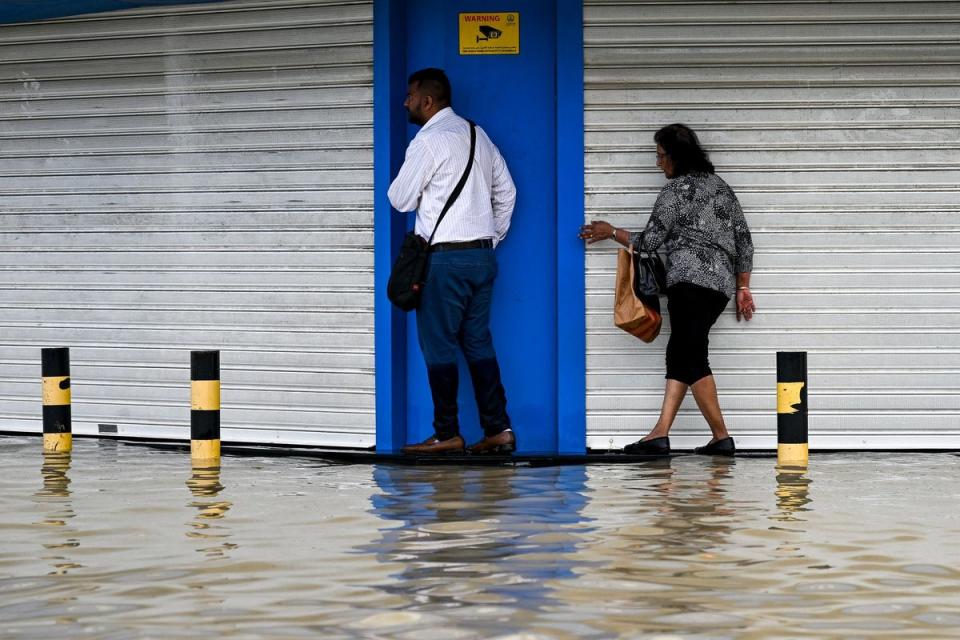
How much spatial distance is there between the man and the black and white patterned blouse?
1.00 m

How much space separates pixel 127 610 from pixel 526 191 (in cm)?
536

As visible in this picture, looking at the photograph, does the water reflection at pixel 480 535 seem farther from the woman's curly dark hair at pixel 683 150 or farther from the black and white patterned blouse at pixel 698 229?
the woman's curly dark hair at pixel 683 150

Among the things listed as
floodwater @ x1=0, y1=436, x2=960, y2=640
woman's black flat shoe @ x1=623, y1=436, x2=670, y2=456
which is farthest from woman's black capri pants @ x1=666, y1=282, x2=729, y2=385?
floodwater @ x1=0, y1=436, x2=960, y2=640

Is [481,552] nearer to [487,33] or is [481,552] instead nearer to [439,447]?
[439,447]

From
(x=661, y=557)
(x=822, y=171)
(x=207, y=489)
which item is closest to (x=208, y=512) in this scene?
(x=207, y=489)

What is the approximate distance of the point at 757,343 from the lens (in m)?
9.45

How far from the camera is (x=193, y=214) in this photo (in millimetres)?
10117

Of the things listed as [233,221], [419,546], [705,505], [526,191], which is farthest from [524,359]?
[419,546]

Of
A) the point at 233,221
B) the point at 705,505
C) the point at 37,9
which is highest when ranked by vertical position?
the point at 37,9

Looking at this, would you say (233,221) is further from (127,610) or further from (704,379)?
(127,610)

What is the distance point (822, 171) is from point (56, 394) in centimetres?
470

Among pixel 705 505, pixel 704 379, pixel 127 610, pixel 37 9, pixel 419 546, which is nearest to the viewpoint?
pixel 127 610

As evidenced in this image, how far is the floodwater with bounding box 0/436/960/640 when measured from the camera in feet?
15.1

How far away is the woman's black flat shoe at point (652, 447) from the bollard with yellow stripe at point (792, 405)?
41.6 inches
